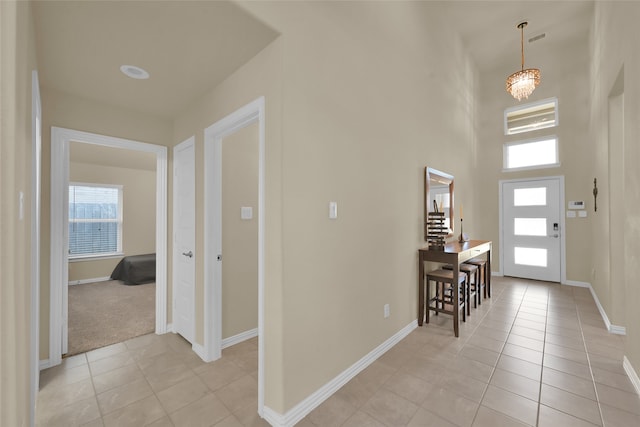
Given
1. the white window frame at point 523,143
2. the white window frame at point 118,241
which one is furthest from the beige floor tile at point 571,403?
the white window frame at point 118,241

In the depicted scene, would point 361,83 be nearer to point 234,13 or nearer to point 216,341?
point 234,13

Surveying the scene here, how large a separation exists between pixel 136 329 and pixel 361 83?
3599 mm

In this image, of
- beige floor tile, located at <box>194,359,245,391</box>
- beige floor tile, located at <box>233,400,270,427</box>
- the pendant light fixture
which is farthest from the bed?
the pendant light fixture

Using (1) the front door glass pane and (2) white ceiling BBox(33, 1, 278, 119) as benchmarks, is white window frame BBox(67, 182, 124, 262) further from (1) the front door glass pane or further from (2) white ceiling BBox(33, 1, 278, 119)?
(1) the front door glass pane

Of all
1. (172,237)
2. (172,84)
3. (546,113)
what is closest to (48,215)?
(172,237)

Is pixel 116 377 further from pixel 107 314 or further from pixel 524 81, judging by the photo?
pixel 524 81

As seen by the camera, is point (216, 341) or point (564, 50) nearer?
point (216, 341)

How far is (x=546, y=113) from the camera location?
5.20 meters

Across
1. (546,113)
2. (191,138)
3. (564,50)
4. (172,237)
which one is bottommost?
(172,237)

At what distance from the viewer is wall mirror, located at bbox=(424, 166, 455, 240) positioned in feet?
11.2

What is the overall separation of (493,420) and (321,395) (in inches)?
42.8

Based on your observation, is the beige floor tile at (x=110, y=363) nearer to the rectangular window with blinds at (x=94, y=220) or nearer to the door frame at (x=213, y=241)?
the door frame at (x=213, y=241)

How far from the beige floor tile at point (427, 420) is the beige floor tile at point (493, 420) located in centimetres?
18

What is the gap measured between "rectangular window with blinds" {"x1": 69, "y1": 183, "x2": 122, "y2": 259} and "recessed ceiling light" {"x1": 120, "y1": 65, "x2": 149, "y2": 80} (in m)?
4.91
